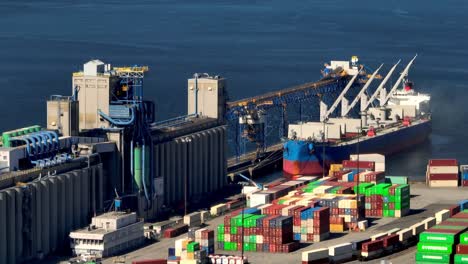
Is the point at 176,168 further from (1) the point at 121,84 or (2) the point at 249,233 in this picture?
(2) the point at 249,233

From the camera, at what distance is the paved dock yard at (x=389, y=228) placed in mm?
125312

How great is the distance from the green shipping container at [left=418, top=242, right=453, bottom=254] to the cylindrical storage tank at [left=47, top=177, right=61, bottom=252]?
28.9 m

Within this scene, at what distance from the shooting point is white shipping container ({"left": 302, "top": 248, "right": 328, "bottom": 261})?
12038 centimetres

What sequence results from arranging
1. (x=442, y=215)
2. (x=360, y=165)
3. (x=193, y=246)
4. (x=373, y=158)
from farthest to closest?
(x=373, y=158) < (x=360, y=165) < (x=442, y=215) < (x=193, y=246)

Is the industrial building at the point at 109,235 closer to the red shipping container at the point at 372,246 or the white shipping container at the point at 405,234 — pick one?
the red shipping container at the point at 372,246

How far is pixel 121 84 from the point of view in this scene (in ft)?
476

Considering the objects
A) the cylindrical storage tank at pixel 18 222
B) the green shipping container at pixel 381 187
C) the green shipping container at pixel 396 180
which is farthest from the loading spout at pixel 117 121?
the green shipping container at pixel 396 180

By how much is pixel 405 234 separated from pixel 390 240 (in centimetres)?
261

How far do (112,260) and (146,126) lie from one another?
2285 cm

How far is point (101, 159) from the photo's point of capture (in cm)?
14000

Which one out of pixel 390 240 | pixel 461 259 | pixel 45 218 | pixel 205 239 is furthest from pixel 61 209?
pixel 461 259

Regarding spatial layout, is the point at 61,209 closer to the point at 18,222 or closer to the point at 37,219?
the point at 37,219

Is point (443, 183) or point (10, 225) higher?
point (10, 225)

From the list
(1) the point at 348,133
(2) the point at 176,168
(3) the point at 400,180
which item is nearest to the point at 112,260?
(2) the point at 176,168
